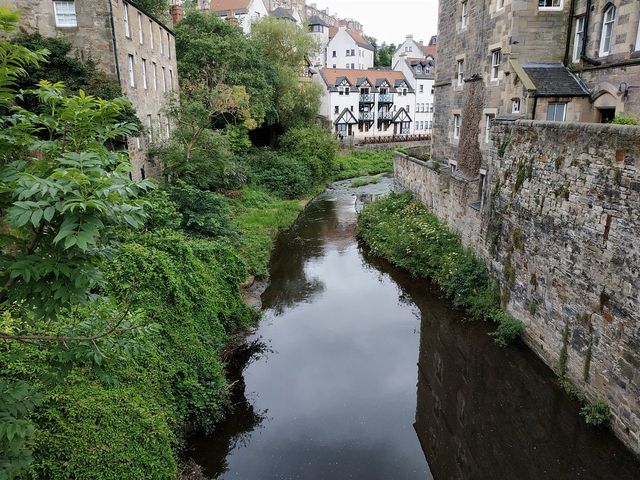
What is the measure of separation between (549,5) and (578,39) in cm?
149

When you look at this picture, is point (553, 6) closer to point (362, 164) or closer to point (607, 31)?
point (607, 31)

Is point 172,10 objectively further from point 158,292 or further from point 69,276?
point 69,276

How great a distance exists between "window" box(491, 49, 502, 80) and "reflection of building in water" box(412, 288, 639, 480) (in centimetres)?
959

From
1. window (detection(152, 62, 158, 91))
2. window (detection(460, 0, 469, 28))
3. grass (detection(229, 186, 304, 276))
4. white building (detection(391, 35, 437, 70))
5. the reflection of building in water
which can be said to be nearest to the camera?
the reflection of building in water

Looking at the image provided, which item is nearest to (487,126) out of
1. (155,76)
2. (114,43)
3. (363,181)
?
(114,43)

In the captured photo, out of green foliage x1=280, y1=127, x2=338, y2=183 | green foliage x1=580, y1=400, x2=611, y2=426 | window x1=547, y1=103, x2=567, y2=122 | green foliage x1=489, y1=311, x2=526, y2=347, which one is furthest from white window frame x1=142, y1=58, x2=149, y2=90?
green foliage x1=580, y1=400, x2=611, y2=426

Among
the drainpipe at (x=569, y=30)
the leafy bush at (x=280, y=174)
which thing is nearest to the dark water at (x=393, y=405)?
the drainpipe at (x=569, y=30)

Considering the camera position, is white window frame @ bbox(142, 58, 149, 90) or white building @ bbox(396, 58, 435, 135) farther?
white building @ bbox(396, 58, 435, 135)

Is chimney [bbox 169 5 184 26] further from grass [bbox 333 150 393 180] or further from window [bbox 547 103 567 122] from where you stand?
window [bbox 547 103 567 122]

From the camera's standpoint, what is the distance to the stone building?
18266 mm

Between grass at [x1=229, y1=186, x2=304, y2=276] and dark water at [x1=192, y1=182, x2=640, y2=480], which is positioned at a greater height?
grass at [x1=229, y1=186, x2=304, y2=276]

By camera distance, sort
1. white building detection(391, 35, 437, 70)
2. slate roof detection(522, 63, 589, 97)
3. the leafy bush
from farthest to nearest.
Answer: white building detection(391, 35, 437, 70), the leafy bush, slate roof detection(522, 63, 589, 97)

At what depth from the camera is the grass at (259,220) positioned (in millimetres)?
18078

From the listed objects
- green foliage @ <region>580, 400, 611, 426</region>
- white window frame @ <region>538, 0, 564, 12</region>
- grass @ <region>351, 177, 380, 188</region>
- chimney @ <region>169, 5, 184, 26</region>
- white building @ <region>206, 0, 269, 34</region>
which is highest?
white building @ <region>206, 0, 269, 34</region>
